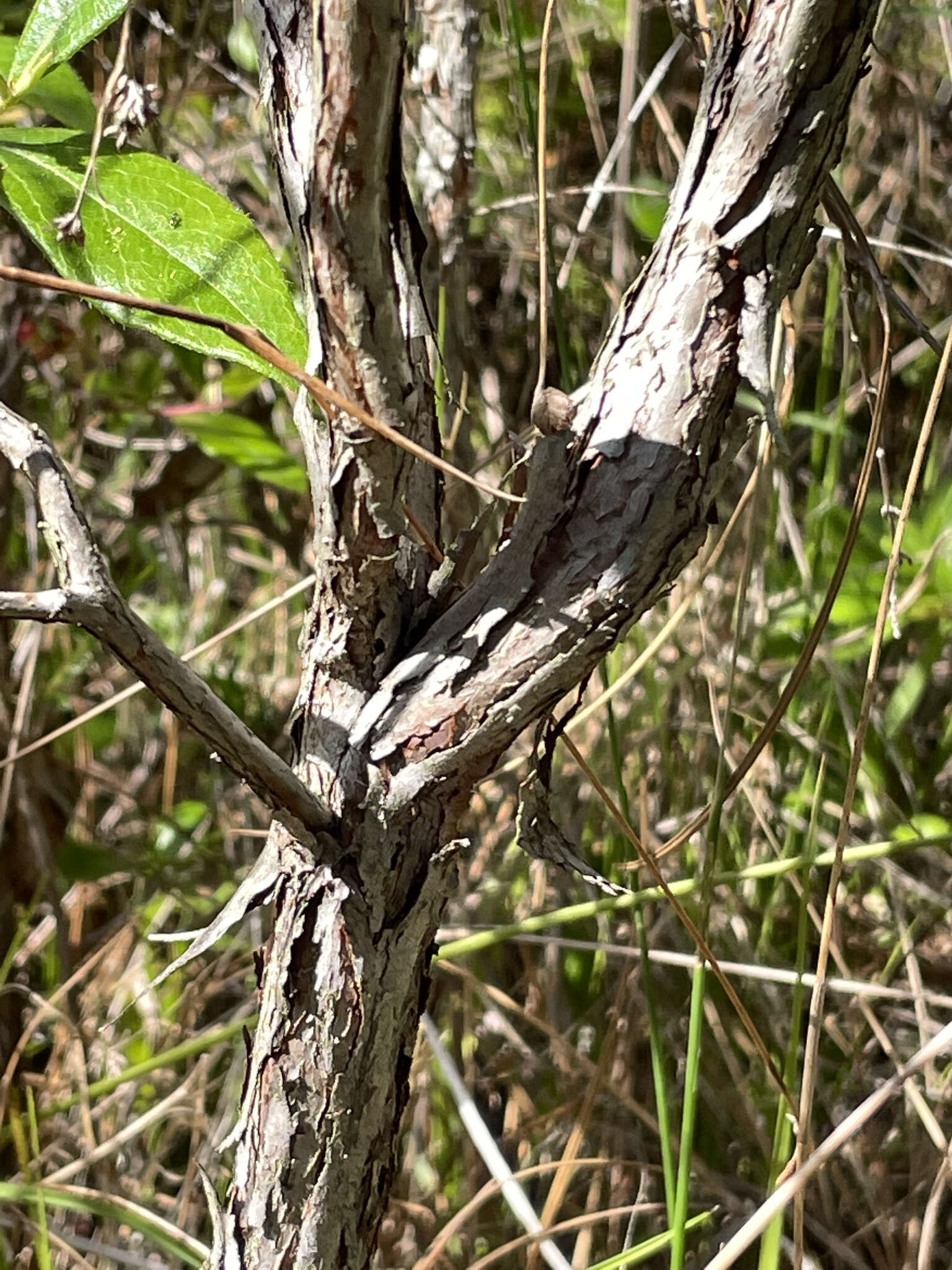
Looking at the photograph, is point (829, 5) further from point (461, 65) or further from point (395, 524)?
point (461, 65)

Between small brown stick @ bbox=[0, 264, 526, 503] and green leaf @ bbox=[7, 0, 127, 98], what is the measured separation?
12 cm

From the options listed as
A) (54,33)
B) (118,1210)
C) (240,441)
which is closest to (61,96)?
(54,33)

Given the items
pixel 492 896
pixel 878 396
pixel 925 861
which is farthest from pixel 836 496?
pixel 878 396

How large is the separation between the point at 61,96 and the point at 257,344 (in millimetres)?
228

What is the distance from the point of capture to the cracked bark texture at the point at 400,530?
31cm

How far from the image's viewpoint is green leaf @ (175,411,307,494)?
2.80 ft

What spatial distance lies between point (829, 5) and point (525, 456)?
15 centimetres

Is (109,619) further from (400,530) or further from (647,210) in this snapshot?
(647,210)

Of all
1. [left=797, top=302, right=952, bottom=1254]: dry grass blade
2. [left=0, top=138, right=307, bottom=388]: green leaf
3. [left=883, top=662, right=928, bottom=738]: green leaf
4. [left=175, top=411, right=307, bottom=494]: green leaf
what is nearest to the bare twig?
[left=0, top=138, right=307, bottom=388]: green leaf

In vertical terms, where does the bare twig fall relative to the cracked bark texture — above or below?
above

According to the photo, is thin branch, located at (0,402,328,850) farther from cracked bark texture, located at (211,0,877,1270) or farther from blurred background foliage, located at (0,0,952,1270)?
blurred background foliage, located at (0,0,952,1270)

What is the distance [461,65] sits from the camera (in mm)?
720

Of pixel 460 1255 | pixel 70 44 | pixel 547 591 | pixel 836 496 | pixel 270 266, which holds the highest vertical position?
pixel 70 44

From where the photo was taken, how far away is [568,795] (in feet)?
3.05
